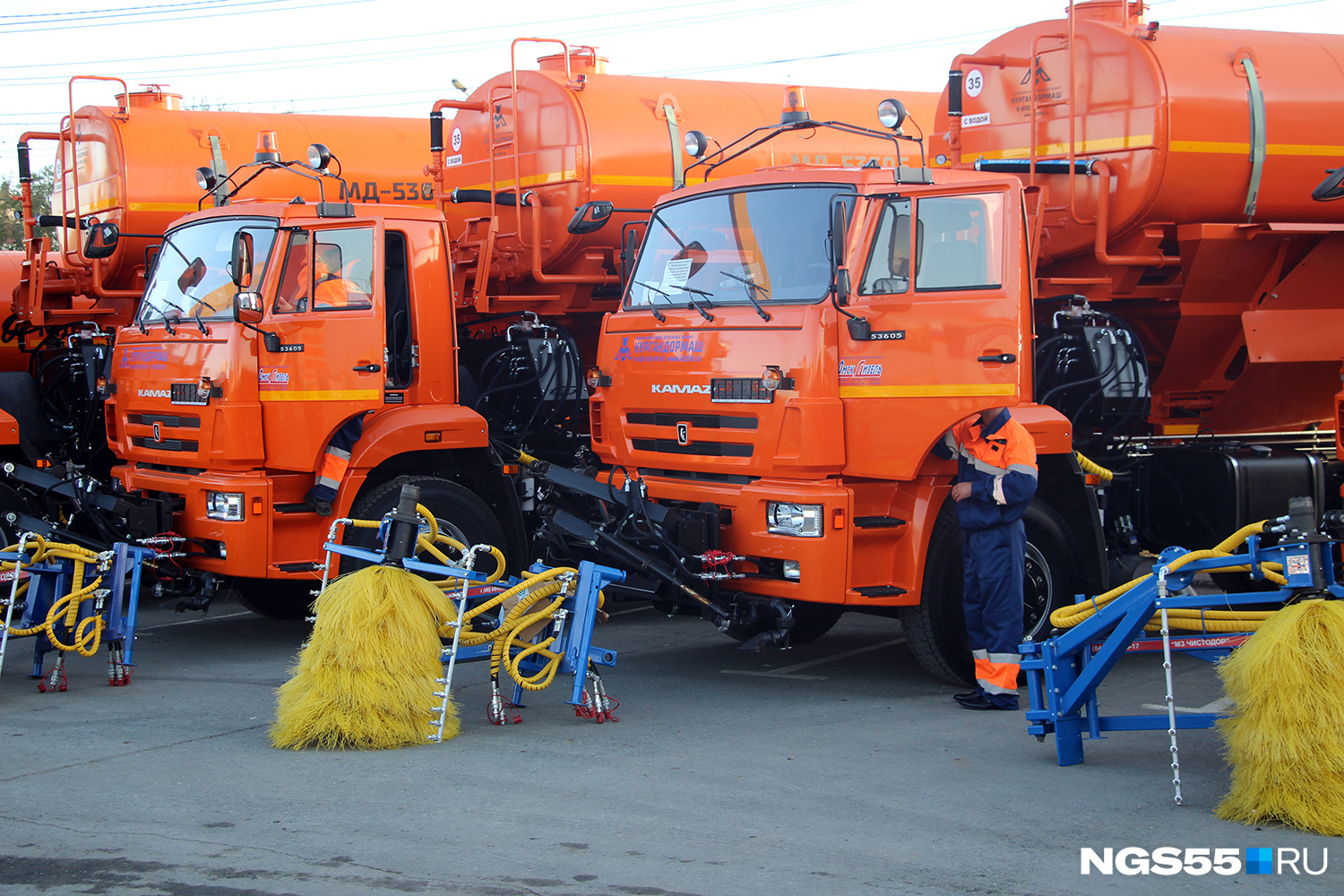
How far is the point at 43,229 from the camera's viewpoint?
40.6 feet

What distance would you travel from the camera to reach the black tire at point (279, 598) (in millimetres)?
9656

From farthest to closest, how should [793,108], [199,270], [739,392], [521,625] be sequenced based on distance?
[199,270], [793,108], [739,392], [521,625]

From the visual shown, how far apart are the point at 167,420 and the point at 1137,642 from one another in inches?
248

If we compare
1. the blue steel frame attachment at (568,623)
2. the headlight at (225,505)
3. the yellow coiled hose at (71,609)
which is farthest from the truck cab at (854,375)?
the yellow coiled hose at (71,609)

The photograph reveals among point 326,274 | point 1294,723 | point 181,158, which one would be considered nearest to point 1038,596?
point 1294,723

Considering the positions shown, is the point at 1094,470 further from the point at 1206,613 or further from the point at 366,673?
the point at 366,673

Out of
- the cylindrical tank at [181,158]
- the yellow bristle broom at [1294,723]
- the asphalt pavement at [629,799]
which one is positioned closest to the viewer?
the asphalt pavement at [629,799]

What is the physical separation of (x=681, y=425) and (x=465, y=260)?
351cm

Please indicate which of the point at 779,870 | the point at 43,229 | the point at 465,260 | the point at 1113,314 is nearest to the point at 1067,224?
the point at 1113,314

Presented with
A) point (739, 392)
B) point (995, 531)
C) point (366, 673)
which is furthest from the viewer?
point (739, 392)

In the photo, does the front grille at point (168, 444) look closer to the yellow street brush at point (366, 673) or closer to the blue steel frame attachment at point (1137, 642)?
the yellow street brush at point (366, 673)

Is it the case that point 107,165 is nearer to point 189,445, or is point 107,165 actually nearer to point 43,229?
point 43,229

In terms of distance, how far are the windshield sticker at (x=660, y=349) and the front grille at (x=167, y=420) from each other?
2837 mm

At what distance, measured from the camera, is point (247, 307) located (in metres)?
8.36
